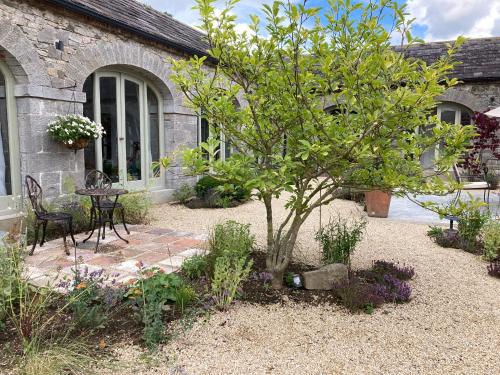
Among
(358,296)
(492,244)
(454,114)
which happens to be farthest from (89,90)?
(454,114)

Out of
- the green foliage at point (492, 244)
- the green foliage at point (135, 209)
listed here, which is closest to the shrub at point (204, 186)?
the green foliage at point (135, 209)

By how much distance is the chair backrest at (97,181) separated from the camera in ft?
19.2

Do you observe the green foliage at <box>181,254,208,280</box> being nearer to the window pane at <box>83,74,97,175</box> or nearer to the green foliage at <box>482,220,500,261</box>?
the green foliage at <box>482,220,500,261</box>

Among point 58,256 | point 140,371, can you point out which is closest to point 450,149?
point 140,371

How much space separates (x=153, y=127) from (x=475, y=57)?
1010cm

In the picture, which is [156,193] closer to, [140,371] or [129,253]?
[129,253]

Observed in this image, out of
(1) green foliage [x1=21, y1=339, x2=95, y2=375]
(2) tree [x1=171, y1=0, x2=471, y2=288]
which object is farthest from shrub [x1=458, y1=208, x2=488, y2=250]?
(1) green foliage [x1=21, y1=339, x2=95, y2=375]

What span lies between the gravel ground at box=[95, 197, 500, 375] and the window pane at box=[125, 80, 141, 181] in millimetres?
5303

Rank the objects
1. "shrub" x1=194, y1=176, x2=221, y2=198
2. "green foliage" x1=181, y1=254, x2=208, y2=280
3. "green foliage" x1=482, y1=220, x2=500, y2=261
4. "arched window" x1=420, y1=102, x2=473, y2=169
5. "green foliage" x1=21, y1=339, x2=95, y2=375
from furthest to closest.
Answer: "arched window" x1=420, y1=102, x2=473, y2=169
"shrub" x1=194, y1=176, x2=221, y2=198
"green foliage" x1=482, y1=220, x2=500, y2=261
"green foliage" x1=181, y1=254, x2=208, y2=280
"green foliage" x1=21, y1=339, x2=95, y2=375

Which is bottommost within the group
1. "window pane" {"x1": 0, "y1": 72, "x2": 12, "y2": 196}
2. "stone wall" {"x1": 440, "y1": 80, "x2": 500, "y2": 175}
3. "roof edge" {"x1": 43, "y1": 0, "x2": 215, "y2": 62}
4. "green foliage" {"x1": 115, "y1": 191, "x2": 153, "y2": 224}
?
"green foliage" {"x1": 115, "y1": 191, "x2": 153, "y2": 224}

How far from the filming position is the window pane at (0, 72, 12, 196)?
5.44 metres

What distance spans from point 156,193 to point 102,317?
5494 mm

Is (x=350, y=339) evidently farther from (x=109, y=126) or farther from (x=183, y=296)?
(x=109, y=126)

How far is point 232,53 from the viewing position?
10.3ft
